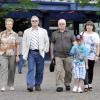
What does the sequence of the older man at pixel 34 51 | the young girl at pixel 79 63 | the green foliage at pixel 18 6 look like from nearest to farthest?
the young girl at pixel 79 63 → the older man at pixel 34 51 → the green foliage at pixel 18 6

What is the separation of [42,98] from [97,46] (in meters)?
2.46

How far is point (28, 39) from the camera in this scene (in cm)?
1301

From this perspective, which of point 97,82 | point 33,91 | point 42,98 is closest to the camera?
point 42,98

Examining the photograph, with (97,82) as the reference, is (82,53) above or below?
above

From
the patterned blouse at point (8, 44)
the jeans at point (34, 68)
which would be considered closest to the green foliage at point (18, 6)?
the patterned blouse at point (8, 44)

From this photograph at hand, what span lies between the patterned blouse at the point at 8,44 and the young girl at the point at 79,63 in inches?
57.6

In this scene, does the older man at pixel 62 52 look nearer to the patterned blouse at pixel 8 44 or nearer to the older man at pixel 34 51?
A: the older man at pixel 34 51

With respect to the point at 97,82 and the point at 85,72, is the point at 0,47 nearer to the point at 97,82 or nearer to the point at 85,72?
the point at 85,72

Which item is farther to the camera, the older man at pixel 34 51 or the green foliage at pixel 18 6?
the green foliage at pixel 18 6

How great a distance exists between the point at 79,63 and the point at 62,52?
20.9 inches

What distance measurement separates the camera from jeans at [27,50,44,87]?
12.9 meters

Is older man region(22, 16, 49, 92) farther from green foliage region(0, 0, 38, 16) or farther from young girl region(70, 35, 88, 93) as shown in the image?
green foliage region(0, 0, 38, 16)

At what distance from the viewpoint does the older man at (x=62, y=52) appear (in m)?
13.0

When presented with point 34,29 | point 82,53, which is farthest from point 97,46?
point 34,29
